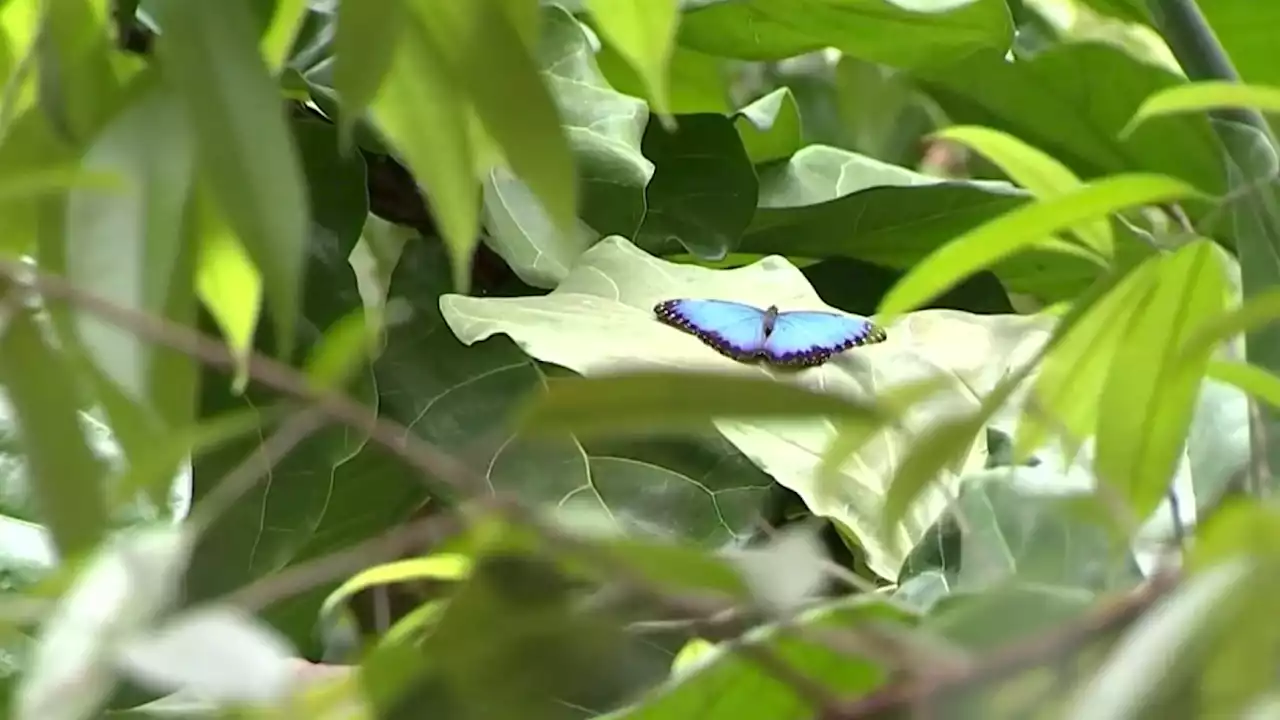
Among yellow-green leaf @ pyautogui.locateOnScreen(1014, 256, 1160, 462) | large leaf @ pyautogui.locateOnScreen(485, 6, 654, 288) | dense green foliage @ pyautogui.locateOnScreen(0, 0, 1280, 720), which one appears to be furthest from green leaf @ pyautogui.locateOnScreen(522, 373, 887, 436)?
large leaf @ pyautogui.locateOnScreen(485, 6, 654, 288)

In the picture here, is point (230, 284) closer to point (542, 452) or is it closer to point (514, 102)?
point (514, 102)

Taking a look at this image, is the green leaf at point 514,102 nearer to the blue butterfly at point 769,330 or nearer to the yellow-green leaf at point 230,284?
the yellow-green leaf at point 230,284

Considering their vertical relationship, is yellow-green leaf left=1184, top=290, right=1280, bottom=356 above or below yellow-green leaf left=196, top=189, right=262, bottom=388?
above

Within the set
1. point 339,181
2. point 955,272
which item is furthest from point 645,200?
point 955,272

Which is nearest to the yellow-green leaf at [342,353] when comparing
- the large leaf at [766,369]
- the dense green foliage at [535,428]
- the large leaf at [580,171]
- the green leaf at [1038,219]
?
the dense green foliage at [535,428]

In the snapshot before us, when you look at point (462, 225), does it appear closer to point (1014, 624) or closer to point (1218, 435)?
point (1014, 624)

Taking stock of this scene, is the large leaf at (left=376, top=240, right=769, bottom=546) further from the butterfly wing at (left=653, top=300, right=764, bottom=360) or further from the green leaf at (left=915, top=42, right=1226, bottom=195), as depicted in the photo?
the green leaf at (left=915, top=42, right=1226, bottom=195)

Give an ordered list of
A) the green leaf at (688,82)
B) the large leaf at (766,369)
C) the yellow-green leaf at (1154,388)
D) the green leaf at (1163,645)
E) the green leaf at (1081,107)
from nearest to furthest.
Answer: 1. the green leaf at (1163,645)
2. the yellow-green leaf at (1154,388)
3. the large leaf at (766,369)
4. the green leaf at (1081,107)
5. the green leaf at (688,82)
